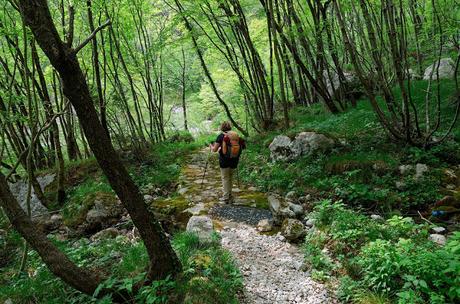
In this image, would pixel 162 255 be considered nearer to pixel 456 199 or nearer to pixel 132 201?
pixel 132 201

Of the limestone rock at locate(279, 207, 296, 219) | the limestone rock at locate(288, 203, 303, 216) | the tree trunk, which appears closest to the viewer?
the tree trunk

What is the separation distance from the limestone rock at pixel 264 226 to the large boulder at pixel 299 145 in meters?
3.21

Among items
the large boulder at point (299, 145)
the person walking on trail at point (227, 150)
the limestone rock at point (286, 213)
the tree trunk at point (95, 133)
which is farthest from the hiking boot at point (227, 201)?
the tree trunk at point (95, 133)

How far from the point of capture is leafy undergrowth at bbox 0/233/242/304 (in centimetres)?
356

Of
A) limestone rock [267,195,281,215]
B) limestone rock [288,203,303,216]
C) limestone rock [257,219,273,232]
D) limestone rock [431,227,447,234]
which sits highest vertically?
limestone rock [267,195,281,215]

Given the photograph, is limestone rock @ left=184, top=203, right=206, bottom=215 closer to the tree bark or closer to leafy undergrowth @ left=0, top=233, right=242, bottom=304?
leafy undergrowth @ left=0, top=233, right=242, bottom=304

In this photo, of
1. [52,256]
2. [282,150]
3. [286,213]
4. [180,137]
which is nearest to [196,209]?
[286,213]

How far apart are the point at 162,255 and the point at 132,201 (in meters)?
0.77

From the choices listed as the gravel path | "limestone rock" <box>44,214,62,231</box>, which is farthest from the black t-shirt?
"limestone rock" <box>44,214,62,231</box>

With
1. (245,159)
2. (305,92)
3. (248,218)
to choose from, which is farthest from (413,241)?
(305,92)

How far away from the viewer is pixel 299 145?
9.06m

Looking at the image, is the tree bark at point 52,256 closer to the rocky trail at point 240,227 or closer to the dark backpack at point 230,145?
the rocky trail at point 240,227

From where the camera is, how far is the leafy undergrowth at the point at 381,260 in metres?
3.36

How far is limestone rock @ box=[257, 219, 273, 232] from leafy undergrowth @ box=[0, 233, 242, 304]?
1.35 meters
